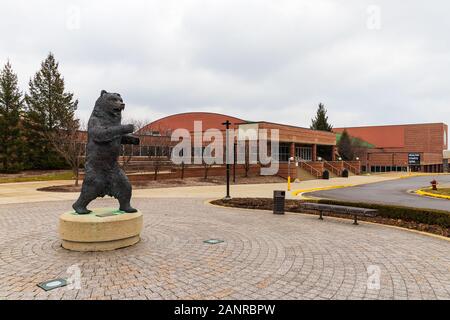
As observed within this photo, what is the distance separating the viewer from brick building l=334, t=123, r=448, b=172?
7150 centimetres

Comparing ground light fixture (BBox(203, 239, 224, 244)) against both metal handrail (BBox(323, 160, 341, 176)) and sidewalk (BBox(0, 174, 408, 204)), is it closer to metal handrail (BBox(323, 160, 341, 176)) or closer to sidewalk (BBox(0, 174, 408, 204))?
sidewalk (BBox(0, 174, 408, 204))

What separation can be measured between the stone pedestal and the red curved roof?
4625 centimetres

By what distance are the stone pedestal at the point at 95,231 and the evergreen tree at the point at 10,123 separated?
3448cm

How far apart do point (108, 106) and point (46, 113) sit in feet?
128

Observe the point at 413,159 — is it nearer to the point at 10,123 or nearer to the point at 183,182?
the point at 183,182

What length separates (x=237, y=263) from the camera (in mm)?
5664

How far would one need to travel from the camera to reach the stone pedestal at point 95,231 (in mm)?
6281

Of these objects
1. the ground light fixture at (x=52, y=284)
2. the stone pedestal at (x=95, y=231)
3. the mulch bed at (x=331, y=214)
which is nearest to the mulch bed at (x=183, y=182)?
the mulch bed at (x=331, y=214)

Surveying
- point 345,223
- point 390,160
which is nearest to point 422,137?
point 390,160

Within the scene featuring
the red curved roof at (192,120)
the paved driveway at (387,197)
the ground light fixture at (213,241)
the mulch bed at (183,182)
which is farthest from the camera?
the red curved roof at (192,120)

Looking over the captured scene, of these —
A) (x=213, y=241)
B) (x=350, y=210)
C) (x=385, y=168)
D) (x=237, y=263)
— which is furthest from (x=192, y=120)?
(x=237, y=263)

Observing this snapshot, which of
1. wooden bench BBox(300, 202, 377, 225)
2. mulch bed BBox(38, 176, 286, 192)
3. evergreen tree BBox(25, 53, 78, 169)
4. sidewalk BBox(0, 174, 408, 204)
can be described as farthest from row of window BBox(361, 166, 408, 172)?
wooden bench BBox(300, 202, 377, 225)

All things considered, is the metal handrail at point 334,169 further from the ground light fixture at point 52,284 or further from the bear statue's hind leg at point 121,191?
the ground light fixture at point 52,284

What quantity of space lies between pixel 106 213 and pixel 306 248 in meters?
4.74
